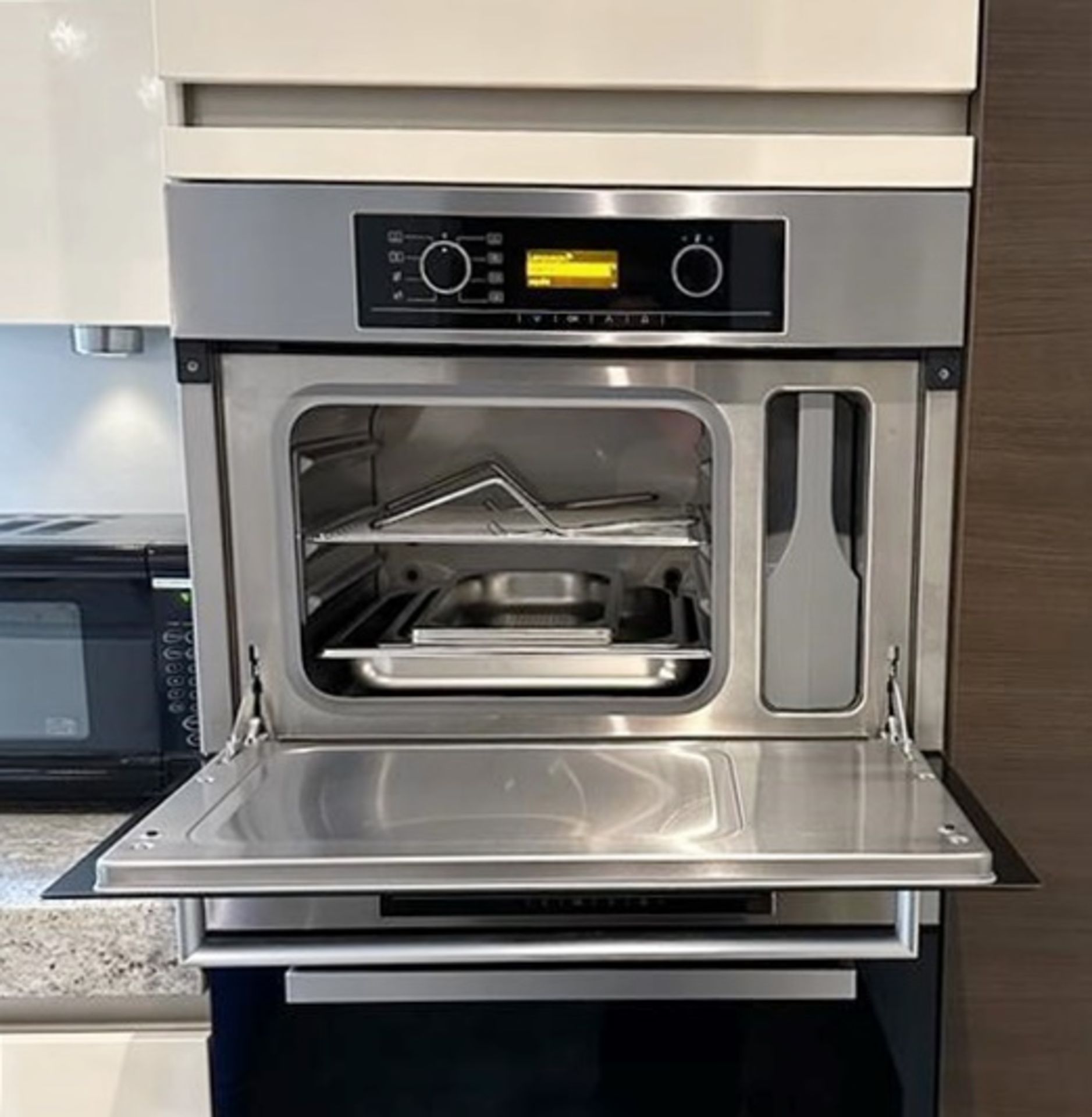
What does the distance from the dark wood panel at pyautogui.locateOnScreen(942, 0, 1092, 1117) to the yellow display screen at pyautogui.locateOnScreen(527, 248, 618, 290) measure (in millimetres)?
309

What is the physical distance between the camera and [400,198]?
95 centimetres

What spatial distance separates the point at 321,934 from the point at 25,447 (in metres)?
0.95

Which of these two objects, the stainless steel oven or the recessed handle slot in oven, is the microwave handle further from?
the recessed handle slot in oven

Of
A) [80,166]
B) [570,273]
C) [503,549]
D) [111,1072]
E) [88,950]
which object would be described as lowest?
[111,1072]

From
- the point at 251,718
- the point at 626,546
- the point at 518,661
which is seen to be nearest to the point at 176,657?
the point at 251,718

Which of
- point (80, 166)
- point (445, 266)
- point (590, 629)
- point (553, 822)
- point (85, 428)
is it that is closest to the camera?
point (553, 822)

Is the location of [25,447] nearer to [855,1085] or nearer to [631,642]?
[631,642]

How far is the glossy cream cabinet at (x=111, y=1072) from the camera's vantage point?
1030 millimetres

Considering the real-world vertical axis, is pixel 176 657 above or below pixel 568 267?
below

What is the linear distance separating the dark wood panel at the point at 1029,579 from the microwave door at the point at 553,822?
0.11m

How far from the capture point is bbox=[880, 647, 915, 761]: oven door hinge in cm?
100

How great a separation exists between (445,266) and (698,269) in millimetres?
209

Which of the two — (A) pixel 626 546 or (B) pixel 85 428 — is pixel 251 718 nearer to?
(A) pixel 626 546

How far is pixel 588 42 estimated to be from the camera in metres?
0.93
